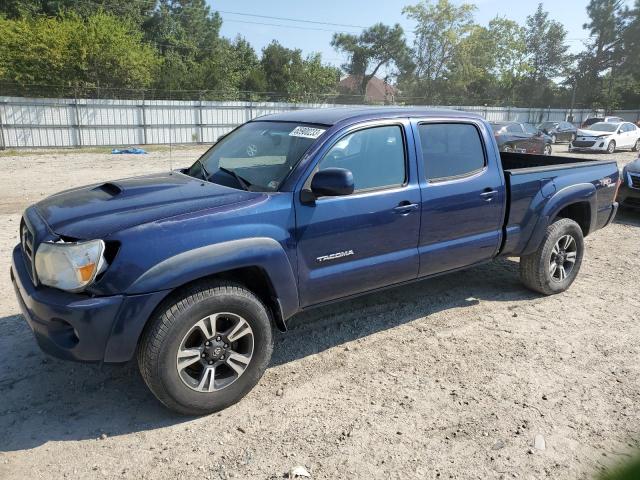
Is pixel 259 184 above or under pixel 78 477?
above

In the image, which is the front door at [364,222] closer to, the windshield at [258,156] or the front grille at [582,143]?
the windshield at [258,156]

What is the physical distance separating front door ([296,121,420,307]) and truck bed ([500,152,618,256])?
4.01 feet

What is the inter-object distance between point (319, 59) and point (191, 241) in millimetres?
43786

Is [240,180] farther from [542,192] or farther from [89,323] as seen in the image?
[542,192]

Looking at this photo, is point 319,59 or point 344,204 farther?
point 319,59

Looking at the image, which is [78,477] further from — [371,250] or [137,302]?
[371,250]

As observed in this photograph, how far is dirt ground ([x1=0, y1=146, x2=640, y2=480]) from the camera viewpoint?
278 cm

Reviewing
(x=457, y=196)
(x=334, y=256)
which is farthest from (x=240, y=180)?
(x=457, y=196)

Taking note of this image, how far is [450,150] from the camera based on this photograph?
439 cm

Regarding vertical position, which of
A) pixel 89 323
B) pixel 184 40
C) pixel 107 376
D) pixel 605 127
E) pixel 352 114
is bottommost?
pixel 107 376

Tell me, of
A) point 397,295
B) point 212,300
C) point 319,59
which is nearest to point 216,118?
point 319,59

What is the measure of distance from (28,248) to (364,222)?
2298 millimetres

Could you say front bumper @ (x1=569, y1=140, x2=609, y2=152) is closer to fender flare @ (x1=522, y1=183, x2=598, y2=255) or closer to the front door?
fender flare @ (x1=522, y1=183, x2=598, y2=255)

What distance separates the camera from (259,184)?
358 cm
